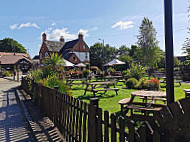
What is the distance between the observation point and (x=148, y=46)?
42.2 meters

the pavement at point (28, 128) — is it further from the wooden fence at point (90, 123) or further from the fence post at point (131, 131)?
the fence post at point (131, 131)

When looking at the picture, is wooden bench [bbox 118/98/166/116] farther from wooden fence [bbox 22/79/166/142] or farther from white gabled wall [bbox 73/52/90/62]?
white gabled wall [bbox 73/52/90/62]

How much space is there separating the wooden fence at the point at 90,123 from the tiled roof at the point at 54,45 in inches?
1667

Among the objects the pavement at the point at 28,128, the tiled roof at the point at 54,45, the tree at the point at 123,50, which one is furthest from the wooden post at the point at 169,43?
the tree at the point at 123,50

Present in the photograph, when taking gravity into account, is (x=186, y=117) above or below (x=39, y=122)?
above

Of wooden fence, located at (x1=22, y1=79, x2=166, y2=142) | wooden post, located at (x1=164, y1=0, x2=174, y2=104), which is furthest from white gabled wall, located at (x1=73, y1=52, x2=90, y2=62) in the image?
wooden post, located at (x1=164, y1=0, x2=174, y2=104)

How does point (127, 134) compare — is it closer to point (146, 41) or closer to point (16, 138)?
point (16, 138)

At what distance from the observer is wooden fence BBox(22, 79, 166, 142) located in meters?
1.66

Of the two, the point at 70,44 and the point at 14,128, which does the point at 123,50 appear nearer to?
the point at 70,44

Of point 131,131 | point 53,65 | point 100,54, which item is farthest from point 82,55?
point 131,131

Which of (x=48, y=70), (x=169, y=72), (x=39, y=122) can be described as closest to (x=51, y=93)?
(x=39, y=122)

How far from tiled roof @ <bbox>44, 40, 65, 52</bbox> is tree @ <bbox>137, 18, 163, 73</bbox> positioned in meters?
21.8

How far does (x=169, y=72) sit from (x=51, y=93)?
10.5 ft

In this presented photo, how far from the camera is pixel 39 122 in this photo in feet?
16.1
